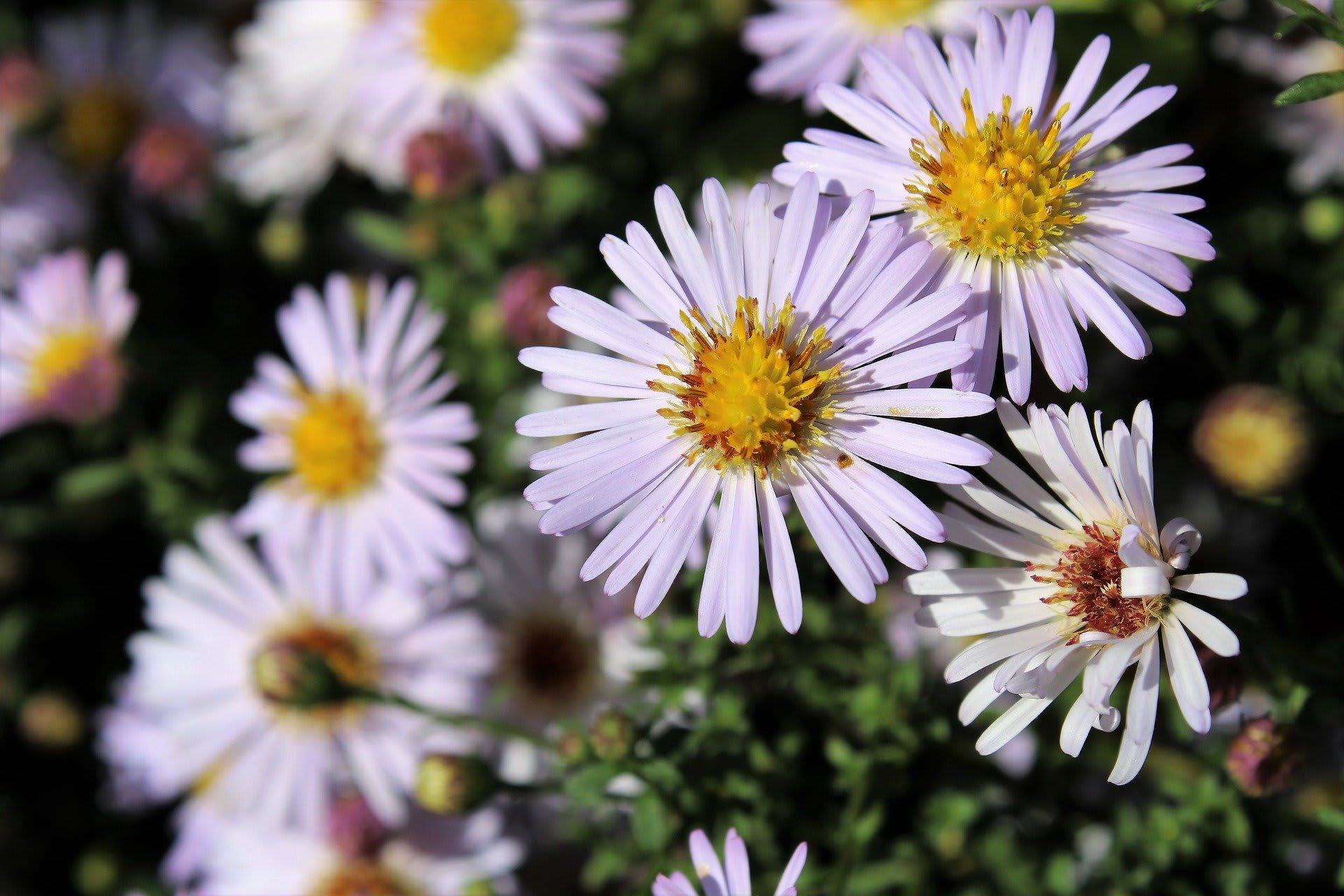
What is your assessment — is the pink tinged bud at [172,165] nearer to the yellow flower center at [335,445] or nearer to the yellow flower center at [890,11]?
the yellow flower center at [335,445]

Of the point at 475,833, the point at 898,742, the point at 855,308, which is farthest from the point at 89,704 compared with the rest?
the point at 855,308

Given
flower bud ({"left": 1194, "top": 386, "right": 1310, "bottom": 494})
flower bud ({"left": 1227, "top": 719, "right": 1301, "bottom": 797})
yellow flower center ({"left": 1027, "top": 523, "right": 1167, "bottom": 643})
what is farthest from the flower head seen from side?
flower bud ({"left": 1227, "top": 719, "right": 1301, "bottom": 797})

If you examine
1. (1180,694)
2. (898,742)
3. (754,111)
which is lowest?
(1180,694)

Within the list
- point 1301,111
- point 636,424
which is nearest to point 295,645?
point 636,424

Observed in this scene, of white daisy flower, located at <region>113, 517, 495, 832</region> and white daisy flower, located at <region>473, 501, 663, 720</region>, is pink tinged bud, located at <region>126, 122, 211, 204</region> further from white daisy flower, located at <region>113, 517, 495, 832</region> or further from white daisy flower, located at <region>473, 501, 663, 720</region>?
white daisy flower, located at <region>473, 501, 663, 720</region>

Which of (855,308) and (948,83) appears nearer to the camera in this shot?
(855,308)

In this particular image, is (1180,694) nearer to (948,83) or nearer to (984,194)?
(984,194)

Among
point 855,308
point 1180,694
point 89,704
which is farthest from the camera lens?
point 89,704
